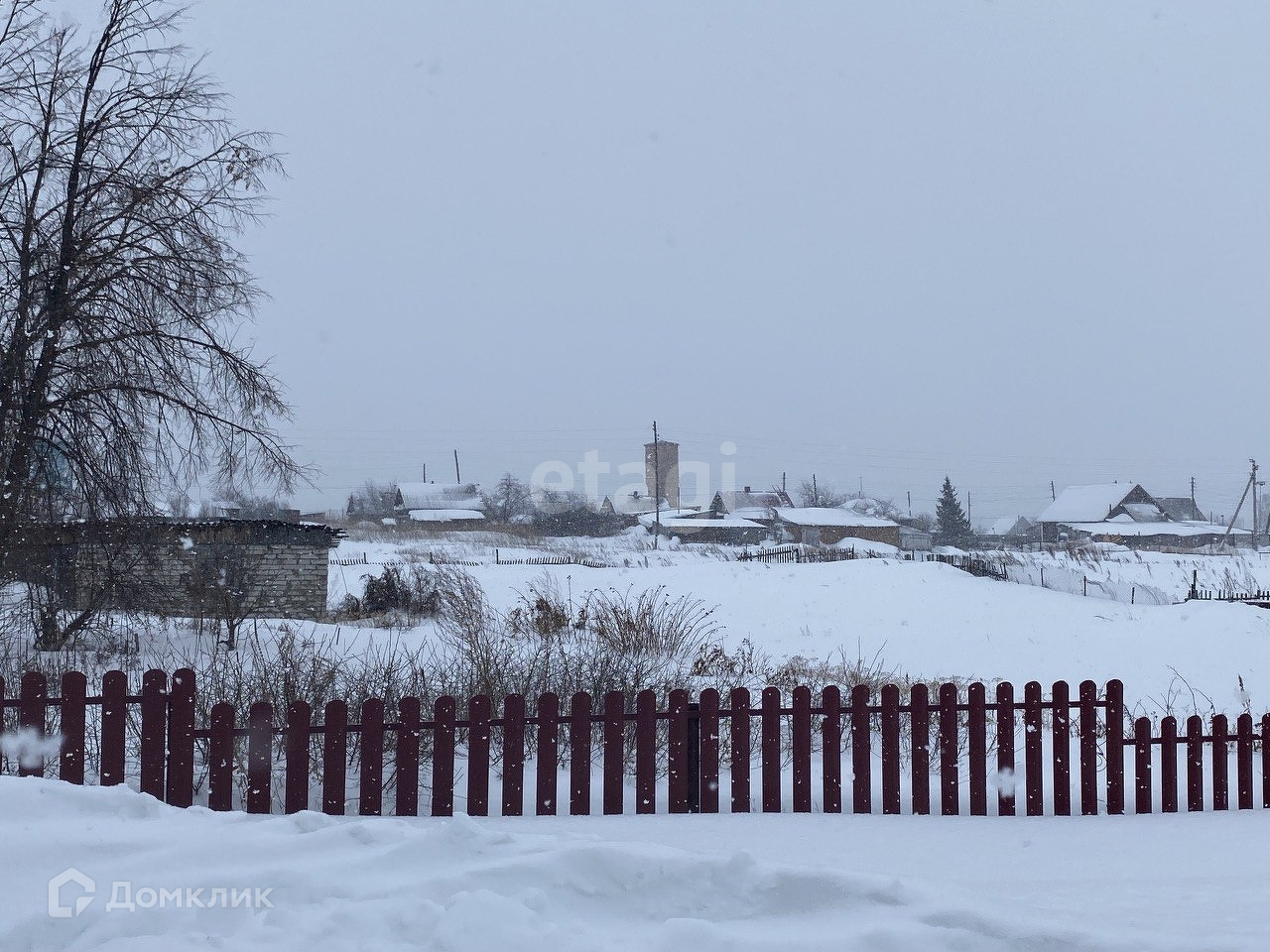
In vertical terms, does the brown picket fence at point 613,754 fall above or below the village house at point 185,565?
below

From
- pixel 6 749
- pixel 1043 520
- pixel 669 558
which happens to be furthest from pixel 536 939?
pixel 1043 520

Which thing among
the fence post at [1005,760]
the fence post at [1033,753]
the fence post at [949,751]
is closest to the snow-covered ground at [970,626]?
the fence post at [1033,753]

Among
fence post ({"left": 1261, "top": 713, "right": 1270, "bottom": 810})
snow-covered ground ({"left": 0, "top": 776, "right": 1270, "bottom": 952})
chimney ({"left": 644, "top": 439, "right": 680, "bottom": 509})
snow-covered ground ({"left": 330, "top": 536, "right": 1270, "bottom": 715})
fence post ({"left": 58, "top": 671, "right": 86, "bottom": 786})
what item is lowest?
snow-covered ground ({"left": 330, "top": 536, "right": 1270, "bottom": 715})

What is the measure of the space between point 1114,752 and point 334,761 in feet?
16.0

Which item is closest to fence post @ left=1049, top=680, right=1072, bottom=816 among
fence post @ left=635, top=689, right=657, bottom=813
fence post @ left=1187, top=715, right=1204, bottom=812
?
fence post @ left=1187, top=715, right=1204, bottom=812

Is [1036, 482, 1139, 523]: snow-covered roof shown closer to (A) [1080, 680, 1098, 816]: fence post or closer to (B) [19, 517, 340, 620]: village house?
(B) [19, 517, 340, 620]: village house

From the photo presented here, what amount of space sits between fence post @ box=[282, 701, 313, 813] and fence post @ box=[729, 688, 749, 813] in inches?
98.3

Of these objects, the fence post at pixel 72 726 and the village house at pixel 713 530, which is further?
the village house at pixel 713 530

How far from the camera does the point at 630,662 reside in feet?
A: 28.7

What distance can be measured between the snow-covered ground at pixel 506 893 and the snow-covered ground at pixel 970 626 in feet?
14.7

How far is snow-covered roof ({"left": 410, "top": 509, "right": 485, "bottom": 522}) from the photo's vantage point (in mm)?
66875

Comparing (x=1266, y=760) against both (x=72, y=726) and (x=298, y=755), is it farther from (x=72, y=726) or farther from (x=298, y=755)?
(x=72, y=726)

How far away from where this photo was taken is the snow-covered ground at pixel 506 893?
322 cm

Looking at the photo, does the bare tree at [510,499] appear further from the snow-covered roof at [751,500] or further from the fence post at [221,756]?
the fence post at [221,756]
